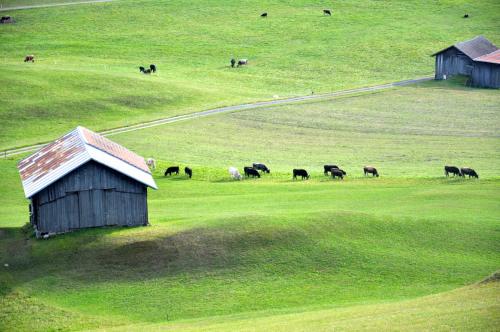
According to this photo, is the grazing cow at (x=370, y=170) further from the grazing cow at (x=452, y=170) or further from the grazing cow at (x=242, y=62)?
the grazing cow at (x=242, y=62)

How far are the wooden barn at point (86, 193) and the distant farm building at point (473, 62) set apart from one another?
7070 cm

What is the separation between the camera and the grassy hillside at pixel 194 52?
326ft

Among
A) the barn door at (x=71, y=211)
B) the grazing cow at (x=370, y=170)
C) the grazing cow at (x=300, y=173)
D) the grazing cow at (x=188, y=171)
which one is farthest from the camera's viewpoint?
the grazing cow at (x=188, y=171)

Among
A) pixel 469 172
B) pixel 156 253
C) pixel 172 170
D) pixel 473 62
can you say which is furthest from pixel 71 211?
pixel 473 62

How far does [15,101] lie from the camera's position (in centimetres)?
9738

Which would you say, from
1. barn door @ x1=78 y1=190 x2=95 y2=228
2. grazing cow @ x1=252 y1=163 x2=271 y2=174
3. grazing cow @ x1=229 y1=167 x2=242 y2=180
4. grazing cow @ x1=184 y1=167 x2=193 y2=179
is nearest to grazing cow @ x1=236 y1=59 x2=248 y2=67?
grazing cow @ x1=252 y1=163 x2=271 y2=174

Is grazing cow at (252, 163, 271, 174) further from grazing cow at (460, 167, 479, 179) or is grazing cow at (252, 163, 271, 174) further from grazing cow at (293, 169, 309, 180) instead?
grazing cow at (460, 167, 479, 179)

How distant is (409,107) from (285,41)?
35382mm

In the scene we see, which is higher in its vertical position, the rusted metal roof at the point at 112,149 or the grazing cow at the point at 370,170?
the rusted metal roof at the point at 112,149

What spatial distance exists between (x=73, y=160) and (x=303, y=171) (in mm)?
22852

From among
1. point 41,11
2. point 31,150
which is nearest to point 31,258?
point 31,150

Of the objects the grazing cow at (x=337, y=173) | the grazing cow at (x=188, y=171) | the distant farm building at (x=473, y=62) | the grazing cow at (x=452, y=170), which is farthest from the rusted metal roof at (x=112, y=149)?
the distant farm building at (x=473, y=62)

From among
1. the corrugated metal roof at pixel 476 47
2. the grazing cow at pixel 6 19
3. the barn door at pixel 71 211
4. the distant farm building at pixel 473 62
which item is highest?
the grazing cow at pixel 6 19

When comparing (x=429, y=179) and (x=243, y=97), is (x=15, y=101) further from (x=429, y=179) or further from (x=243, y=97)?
(x=429, y=179)
